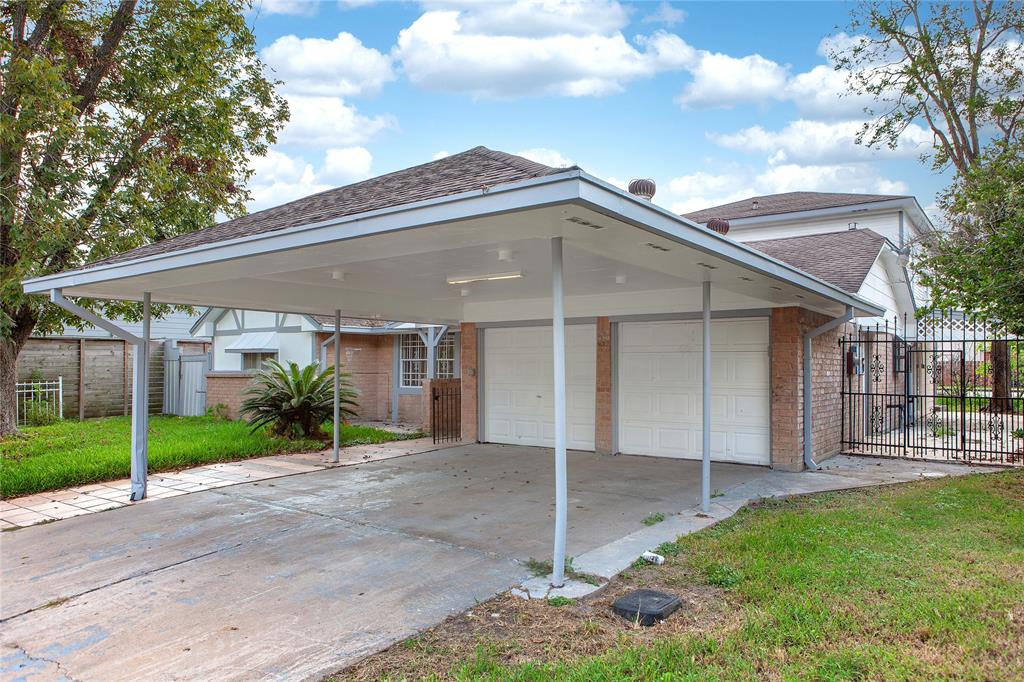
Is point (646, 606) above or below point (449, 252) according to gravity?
below

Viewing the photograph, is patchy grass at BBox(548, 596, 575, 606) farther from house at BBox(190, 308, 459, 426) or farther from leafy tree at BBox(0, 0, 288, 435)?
house at BBox(190, 308, 459, 426)

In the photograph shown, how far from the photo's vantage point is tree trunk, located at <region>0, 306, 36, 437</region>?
10852 mm

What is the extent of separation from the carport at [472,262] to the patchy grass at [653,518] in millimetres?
541

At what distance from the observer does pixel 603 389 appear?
10.3 metres

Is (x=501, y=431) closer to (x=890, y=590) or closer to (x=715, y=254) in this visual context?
(x=715, y=254)

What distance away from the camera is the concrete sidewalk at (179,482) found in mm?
6816

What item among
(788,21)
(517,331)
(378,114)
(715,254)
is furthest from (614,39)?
(715,254)

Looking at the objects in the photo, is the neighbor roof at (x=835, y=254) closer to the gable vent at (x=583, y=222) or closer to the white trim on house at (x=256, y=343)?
the gable vent at (x=583, y=222)

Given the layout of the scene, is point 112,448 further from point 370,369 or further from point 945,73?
point 945,73

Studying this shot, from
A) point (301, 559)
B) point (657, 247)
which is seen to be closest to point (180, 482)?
point (301, 559)

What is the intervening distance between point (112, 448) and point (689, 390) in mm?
9099

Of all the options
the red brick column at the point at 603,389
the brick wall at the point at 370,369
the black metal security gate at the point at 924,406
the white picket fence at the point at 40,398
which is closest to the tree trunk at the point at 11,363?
the white picket fence at the point at 40,398

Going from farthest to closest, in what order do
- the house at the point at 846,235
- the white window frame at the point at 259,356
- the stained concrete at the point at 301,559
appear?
the white window frame at the point at 259,356 < the house at the point at 846,235 < the stained concrete at the point at 301,559

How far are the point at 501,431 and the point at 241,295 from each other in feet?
17.9
